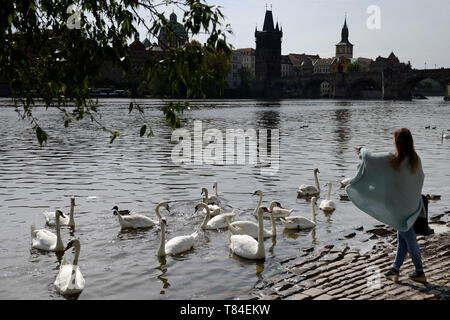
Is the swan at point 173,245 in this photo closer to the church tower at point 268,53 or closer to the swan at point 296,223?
the swan at point 296,223

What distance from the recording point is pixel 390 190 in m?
7.08

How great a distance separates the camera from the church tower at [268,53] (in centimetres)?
17388

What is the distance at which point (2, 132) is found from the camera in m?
37.6

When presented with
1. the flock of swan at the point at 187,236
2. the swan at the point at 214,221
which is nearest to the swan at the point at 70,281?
the flock of swan at the point at 187,236

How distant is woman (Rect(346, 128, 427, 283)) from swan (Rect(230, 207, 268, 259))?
106 inches

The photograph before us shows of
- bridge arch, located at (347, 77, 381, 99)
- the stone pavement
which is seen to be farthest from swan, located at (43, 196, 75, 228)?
bridge arch, located at (347, 77, 381, 99)

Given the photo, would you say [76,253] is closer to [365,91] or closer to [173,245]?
[173,245]

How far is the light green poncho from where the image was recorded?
22.8 ft

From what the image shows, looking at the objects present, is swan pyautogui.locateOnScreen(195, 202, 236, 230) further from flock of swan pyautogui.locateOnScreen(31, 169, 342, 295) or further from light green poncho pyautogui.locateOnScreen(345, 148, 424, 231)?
light green poncho pyautogui.locateOnScreen(345, 148, 424, 231)

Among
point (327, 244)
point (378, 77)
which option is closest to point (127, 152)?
point (327, 244)

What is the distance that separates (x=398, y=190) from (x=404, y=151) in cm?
52

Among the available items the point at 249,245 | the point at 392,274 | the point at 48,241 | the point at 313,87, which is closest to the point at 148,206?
the point at 48,241

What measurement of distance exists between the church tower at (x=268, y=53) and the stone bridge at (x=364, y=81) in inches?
152
